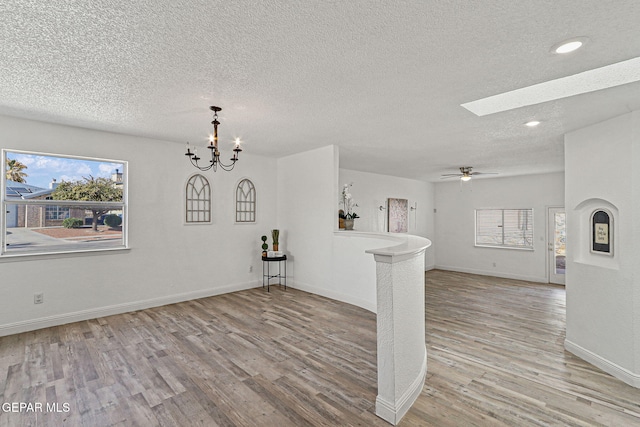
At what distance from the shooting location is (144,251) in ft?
14.9

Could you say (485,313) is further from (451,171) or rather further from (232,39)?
(232,39)

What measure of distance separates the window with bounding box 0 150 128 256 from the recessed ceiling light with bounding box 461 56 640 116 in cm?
477

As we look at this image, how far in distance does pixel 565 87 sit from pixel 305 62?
2457 millimetres

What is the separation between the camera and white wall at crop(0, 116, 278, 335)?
3.68 m

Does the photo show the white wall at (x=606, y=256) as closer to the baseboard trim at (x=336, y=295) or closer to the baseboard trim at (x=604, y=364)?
the baseboard trim at (x=604, y=364)

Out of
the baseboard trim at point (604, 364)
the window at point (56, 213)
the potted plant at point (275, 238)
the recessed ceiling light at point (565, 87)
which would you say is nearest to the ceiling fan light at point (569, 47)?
the recessed ceiling light at point (565, 87)

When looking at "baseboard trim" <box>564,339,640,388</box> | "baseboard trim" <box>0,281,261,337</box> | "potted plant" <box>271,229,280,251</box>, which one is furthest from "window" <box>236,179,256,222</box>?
"baseboard trim" <box>564,339,640,388</box>

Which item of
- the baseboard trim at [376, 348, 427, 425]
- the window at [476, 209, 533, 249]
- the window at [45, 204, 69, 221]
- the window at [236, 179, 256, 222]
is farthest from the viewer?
the window at [476, 209, 533, 249]

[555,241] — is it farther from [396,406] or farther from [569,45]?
[396,406]

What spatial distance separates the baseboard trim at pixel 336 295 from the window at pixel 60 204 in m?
2.94

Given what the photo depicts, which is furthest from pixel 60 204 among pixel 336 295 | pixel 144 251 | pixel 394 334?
pixel 394 334

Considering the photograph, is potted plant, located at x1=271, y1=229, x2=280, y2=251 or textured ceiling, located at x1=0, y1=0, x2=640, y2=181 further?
potted plant, located at x1=271, y1=229, x2=280, y2=251

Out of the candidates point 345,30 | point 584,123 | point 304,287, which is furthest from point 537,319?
point 345,30

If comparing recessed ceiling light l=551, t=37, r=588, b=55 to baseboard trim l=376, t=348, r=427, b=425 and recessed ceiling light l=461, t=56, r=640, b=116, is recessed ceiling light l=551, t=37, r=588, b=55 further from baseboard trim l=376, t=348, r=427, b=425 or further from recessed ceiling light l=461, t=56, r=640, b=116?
baseboard trim l=376, t=348, r=427, b=425
